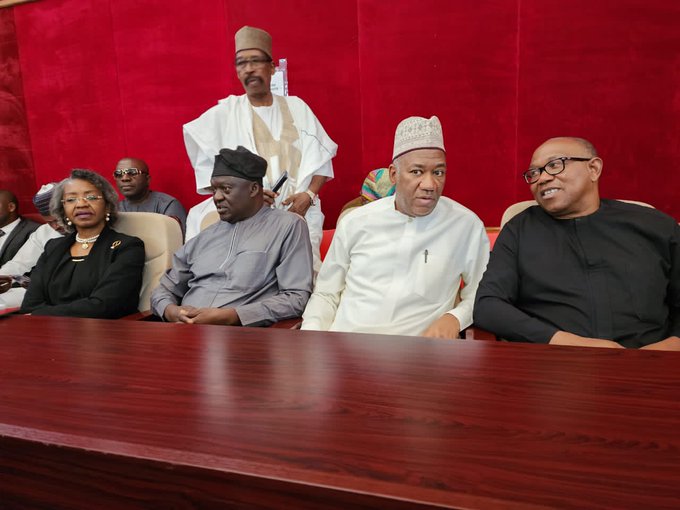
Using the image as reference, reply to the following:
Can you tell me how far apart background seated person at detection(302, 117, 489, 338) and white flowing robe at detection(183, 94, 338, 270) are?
1.15 metres

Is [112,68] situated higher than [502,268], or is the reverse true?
[112,68]

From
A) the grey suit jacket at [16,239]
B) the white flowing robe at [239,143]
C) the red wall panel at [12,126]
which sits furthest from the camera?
the red wall panel at [12,126]

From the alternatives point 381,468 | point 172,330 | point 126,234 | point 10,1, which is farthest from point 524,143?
point 10,1

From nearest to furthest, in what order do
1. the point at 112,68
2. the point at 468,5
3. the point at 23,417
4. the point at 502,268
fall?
the point at 23,417 → the point at 502,268 → the point at 468,5 → the point at 112,68

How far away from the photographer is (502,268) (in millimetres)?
1884

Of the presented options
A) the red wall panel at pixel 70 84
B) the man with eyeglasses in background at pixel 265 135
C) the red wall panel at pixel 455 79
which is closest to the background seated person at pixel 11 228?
the red wall panel at pixel 70 84

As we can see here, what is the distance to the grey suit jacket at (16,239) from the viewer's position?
4.20 meters

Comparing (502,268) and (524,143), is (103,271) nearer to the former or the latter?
(502,268)

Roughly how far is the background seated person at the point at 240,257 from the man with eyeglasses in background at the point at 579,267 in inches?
32.1

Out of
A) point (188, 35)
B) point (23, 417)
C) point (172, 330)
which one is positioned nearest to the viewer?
point (23, 417)

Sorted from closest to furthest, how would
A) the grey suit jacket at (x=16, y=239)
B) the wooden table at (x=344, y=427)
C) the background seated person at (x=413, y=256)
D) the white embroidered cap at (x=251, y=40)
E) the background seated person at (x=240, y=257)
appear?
the wooden table at (x=344, y=427) → the background seated person at (x=413, y=256) → the background seated person at (x=240, y=257) → the white embroidered cap at (x=251, y=40) → the grey suit jacket at (x=16, y=239)

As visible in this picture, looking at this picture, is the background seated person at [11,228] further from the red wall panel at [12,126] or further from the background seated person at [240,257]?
the background seated person at [240,257]

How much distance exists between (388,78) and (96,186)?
2336 mm

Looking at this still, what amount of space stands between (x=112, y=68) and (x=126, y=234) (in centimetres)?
303
